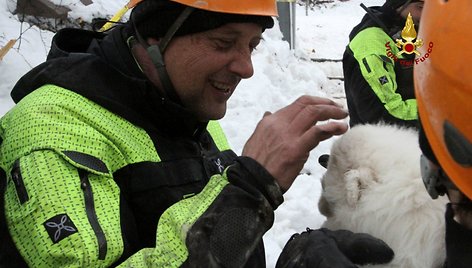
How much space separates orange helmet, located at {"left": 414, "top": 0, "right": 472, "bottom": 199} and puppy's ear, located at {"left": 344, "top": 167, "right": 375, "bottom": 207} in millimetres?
836

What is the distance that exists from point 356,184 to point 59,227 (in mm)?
1251

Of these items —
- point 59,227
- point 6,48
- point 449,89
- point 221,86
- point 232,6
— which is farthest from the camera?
point 6,48

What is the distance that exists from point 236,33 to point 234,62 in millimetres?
127

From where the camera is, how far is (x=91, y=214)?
177 cm

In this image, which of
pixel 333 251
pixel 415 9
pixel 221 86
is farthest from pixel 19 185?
pixel 415 9

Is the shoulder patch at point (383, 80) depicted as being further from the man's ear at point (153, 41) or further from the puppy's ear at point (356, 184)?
the man's ear at point (153, 41)

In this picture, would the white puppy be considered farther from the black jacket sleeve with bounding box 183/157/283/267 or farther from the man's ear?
the man's ear

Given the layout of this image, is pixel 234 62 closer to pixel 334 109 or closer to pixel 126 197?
pixel 334 109

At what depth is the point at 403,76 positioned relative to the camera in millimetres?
3934

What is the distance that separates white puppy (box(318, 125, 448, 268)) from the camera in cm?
212

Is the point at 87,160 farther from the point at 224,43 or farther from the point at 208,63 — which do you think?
the point at 224,43

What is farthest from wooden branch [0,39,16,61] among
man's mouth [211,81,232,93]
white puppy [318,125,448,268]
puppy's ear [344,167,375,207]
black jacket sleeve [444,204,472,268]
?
black jacket sleeve [444,204,472,268]

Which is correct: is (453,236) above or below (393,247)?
above

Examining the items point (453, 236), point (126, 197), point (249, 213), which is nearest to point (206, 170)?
point (126, 197)
